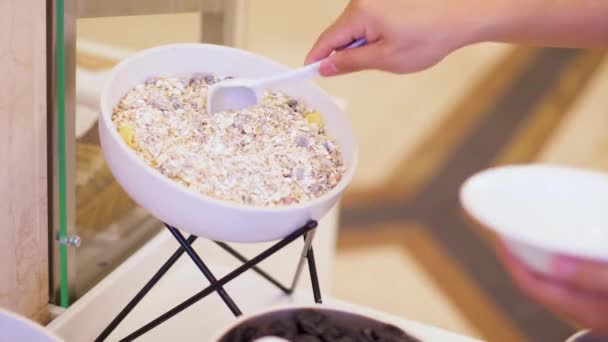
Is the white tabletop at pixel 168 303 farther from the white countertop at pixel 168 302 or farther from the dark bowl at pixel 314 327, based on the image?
the dark bowl at pixel 314 327

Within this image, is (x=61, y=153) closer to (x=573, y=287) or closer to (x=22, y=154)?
(x=22, y=154)

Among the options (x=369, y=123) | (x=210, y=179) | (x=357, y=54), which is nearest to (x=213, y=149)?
(x=210, y=179)

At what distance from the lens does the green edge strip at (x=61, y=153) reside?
0.70 m

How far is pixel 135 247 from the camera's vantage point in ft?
3.17

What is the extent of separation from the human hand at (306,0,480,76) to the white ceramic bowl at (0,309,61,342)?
389 mm

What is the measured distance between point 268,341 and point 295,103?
37 cm

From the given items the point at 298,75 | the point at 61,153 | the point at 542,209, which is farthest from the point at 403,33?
the point at 61,153

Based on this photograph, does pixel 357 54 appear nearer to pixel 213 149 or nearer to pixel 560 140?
pixel 213 149

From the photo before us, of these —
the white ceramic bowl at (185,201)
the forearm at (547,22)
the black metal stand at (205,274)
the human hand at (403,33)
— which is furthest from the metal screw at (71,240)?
the forearm at (547,22)

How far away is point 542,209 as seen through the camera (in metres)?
0.41

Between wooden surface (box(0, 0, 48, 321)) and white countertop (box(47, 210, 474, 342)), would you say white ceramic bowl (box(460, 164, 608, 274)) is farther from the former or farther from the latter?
wooden surface (box(0, 0, 48, 321))

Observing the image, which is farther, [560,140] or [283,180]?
[560,140]

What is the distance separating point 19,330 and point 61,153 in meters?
0.29

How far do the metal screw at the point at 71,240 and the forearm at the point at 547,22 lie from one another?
1.82 ft
